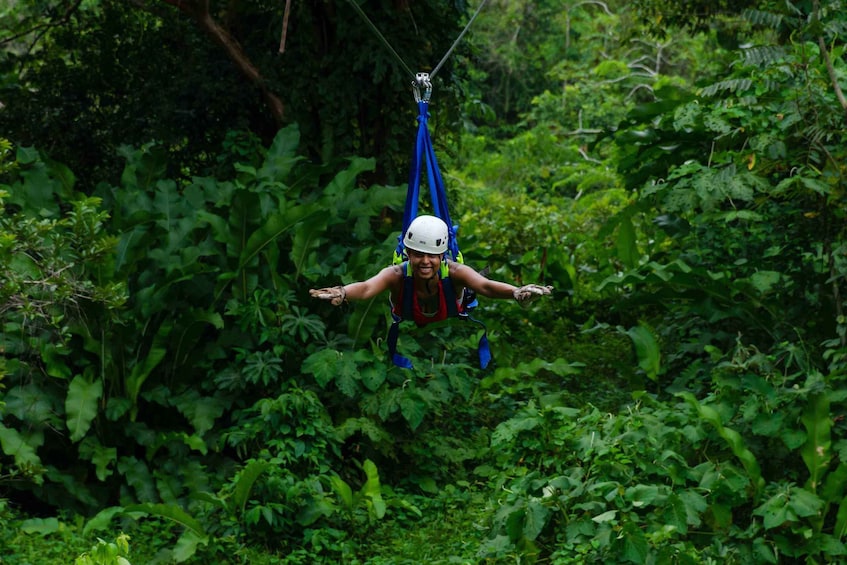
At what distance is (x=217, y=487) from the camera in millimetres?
Answer: 7551

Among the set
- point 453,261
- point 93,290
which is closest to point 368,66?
point 93,290

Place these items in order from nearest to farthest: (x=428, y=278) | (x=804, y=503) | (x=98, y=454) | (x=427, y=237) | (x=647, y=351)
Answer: (x=427, y=237)
(x=428, y=278)
(x=804, y=503)
(x=98, y=454)
(x=647, y=351)

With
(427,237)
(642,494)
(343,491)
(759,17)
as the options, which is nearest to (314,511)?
(343,491)

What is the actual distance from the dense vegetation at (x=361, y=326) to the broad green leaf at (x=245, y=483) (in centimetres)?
2

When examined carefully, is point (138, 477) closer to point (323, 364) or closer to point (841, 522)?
point (323, 364)

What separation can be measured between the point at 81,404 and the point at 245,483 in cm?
131

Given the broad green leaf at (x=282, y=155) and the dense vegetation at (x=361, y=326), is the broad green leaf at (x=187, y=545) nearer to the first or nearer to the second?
the dense vegetation at (x=361, y=326)

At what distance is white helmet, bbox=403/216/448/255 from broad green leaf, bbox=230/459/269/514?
89.4 inches

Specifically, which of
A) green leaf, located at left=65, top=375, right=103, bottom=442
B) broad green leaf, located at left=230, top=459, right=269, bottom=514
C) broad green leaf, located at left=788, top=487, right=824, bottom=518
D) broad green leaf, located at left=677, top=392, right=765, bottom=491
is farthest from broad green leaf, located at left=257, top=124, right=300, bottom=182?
broad green leaf, located at left=788, top=487, right=824, bottom=518

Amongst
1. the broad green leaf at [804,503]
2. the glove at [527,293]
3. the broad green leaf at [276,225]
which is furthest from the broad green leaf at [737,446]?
the broad green leaf at [276,225]

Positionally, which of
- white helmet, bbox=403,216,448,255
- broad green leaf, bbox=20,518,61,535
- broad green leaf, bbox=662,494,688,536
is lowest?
broad green leaf, bbox=20,518,61,535

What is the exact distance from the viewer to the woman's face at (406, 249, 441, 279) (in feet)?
16.4

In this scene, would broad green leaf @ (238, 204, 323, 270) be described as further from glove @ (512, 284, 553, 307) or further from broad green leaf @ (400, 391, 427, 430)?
glove @ (512, 284, 553, 307)

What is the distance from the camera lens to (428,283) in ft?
17.2
